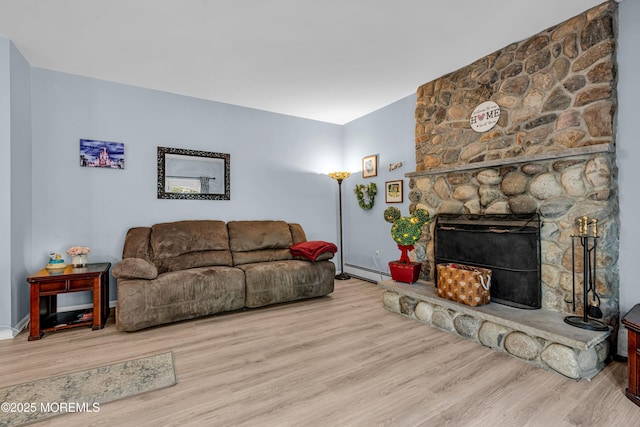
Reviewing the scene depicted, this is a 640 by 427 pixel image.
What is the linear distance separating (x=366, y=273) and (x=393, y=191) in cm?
136

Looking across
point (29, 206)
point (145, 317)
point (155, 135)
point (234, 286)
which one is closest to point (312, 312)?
point (234, 286)

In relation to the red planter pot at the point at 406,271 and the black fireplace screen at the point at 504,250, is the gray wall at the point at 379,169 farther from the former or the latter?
the black fireplace screen at the point at 504,250

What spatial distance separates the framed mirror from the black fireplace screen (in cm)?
294

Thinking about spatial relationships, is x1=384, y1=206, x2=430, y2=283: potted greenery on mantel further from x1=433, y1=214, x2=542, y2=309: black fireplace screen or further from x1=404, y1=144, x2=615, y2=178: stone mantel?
x1=404, y1=144, x2=615, y2=178: stone mantel

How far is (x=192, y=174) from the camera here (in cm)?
396

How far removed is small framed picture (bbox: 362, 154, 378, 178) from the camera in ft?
14.9

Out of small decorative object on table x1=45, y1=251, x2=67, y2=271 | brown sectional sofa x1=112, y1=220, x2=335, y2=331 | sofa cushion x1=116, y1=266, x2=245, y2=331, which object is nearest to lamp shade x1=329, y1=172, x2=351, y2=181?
brown sectional sofa x1=112, y1=220, x2=335, y2=331

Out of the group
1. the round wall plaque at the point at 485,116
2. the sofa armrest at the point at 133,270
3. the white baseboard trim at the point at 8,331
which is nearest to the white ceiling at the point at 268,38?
the round wall plaque at the point at 485,116

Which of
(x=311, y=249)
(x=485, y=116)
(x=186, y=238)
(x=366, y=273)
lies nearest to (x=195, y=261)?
(x=186, y=238)

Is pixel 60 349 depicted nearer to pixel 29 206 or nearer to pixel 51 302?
pixel 51 302

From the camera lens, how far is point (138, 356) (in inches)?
91.0

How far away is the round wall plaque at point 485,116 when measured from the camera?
9.65ft

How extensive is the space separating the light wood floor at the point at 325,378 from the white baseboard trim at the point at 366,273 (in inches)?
55.3

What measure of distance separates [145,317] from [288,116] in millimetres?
3341
